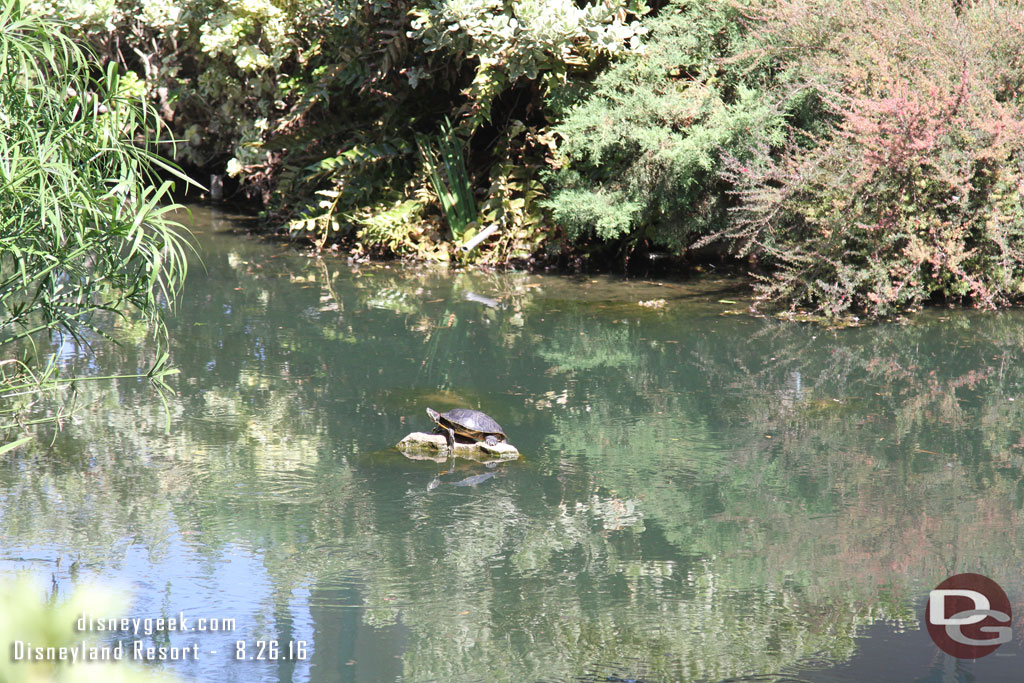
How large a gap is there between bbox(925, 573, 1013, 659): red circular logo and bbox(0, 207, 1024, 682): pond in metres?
0.06

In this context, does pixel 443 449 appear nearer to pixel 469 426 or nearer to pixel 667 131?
pixel 469 426

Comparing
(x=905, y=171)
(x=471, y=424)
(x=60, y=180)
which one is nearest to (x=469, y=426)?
(x=471, y=424)

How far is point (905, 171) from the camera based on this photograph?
8312 mm

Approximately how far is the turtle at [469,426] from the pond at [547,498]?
0.56 feet

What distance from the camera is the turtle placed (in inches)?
210

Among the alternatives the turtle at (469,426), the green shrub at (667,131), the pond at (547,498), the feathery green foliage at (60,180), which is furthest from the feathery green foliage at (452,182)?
the feathery green foliage at (60,180)

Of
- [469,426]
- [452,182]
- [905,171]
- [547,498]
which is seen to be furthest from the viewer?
[452,182]

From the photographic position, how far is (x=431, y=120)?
11.8m

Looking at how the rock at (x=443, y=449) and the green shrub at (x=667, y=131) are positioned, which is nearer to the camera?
the rock at (x=443, y=449)

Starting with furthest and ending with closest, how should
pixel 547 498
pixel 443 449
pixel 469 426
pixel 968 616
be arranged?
pixel 443 449
pixel 469 426
pixel 547 498
pixel 968 616

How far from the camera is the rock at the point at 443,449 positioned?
17.6ft

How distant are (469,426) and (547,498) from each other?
2.29 feet

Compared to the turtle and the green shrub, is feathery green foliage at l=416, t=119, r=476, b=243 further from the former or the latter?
the turtle

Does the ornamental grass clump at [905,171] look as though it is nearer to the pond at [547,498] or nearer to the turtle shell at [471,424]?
the pond at [547,498]
